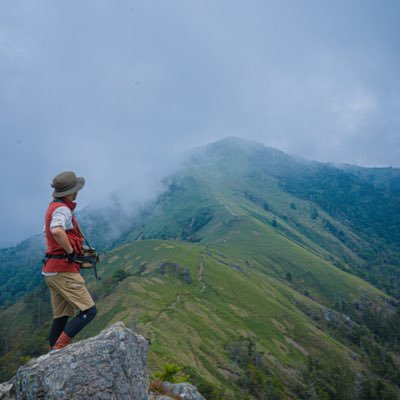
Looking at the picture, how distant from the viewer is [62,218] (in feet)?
36.8

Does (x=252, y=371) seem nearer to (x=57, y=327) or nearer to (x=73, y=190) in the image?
(x=57, y=327)

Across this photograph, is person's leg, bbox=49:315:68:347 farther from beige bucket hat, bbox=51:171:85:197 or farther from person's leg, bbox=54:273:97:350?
beige bucket hat, bbox=51:171:85:197

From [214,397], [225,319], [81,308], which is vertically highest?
[81,308]

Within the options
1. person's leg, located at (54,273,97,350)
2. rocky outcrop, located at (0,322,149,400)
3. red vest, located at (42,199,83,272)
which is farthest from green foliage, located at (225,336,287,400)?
red vest, located at (42,199,83,272)

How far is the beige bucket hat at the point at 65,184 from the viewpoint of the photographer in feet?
39.4

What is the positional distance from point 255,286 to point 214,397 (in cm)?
11842

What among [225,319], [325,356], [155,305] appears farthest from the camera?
[325,356]

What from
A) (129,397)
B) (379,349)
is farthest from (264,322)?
(129,397)

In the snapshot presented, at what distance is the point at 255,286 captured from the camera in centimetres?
16800

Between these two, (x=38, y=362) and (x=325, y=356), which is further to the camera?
(x=325, y=356)

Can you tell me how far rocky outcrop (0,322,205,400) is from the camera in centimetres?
1109

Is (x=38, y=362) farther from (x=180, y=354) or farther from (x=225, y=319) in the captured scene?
(x=225, y=319)

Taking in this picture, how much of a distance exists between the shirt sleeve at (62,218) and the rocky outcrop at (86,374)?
15.0 ft

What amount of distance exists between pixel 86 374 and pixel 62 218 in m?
5.47
